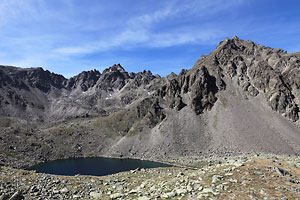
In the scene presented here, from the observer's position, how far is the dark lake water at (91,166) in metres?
110

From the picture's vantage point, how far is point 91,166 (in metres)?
124

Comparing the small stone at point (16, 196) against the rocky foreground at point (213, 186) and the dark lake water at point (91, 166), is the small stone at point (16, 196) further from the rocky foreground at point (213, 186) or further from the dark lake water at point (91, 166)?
the dark lake water at point (91, 166)

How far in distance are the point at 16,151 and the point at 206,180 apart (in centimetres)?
14497

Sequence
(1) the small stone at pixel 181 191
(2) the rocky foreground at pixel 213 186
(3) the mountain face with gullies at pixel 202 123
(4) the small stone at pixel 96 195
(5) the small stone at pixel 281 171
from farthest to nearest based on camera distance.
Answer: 1. (3) the mountain face with gullies at pixel 202 123
2. (4) the small stone at pixel 96 195
3. (5) the small stone at pixel 281 171
4. (1) the small stone at pixel 181 191
5. (2) the rocky foreground at pixel 213 186

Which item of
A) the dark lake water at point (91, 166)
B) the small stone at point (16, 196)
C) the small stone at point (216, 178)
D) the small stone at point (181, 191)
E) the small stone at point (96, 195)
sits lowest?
the dark lake water at point (91, 166)

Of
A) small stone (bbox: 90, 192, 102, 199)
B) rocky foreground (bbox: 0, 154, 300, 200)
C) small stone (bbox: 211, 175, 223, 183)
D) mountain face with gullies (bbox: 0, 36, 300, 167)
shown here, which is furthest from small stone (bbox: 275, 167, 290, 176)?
mountain face with gullies (bbox: 0, 36, 300, 167)

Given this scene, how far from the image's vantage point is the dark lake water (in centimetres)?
10962

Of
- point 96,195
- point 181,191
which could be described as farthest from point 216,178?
point 96,195

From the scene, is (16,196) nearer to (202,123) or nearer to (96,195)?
(96,195)

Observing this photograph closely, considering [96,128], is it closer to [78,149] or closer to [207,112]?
[78,149]

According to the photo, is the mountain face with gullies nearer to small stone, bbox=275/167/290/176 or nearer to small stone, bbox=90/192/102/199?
small stone, bbox=275/167/290/176

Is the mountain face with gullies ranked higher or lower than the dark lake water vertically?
higher

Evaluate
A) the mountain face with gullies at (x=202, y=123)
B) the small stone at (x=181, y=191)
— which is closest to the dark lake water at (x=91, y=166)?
the mountain face with gullies at (x=202, y=123)

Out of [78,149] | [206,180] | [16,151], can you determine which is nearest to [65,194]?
[206,180]
